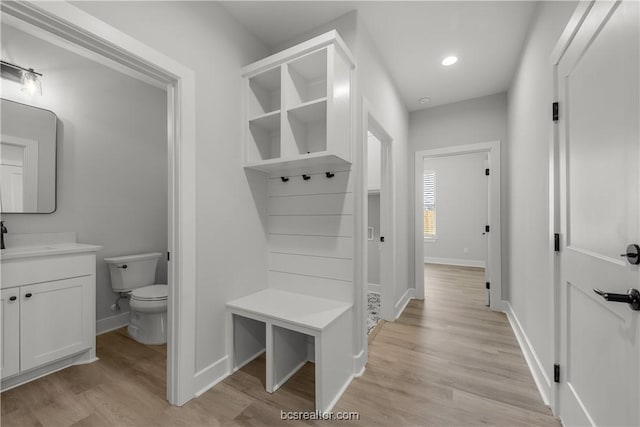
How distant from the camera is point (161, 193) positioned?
3109 mm

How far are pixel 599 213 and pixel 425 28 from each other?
1832 millimetres

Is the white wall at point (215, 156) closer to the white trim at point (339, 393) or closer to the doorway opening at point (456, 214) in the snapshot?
the white trim at point (339, 393)

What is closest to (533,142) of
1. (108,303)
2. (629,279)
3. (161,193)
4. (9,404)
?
(629,279)

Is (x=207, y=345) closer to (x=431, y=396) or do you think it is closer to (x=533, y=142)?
(x=431, y=396)

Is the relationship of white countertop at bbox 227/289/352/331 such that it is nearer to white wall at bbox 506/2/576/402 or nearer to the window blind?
white wall at bbox 506/2/576/402

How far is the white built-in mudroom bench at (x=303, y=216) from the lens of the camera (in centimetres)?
165

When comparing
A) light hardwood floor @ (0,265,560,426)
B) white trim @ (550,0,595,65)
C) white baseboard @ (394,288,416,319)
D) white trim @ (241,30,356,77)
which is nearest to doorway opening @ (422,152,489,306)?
white baseboard @ (394,288,416,319)

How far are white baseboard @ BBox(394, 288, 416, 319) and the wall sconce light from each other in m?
3.84

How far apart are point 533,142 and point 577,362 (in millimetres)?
1461

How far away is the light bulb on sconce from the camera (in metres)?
2.11

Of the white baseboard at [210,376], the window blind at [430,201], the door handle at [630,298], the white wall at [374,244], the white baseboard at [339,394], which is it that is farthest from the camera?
the window blind at [430,201]

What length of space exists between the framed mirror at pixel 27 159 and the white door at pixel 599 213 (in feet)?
11.8

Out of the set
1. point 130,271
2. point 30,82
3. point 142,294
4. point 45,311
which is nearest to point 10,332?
point 45,311

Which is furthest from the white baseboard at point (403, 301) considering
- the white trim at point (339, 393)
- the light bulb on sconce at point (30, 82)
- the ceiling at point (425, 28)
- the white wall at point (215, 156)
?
the light bulb on sconce at point (30, 82)
